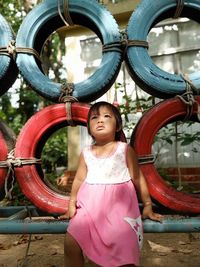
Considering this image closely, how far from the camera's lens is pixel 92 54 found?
6.65 metres

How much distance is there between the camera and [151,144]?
2021 mm

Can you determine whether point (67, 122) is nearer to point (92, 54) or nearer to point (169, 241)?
point (169, 241)

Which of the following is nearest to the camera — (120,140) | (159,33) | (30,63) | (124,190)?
(124,190)

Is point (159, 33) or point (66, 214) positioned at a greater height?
point (159, 33)

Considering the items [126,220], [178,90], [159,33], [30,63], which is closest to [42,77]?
[30,63]

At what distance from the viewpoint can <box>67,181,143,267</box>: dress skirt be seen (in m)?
1.61

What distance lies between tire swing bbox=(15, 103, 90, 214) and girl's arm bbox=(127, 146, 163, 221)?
384 millimetres

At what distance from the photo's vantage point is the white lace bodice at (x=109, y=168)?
1.83 m

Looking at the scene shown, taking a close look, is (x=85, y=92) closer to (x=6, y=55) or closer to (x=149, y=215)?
(x=6, y=55)

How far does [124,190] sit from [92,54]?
5194 mm

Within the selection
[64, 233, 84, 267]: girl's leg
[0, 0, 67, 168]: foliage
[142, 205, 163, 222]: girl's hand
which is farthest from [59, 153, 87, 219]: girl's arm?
[0, 0, 67, 168]: foliage

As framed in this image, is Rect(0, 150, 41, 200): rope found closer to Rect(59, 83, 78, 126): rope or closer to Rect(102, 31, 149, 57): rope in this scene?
Rect(59, 83, 78, 126): rope

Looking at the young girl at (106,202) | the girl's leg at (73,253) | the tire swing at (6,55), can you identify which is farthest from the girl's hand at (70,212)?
the tire swing at (6,55)

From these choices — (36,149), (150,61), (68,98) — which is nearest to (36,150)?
(36,149)
